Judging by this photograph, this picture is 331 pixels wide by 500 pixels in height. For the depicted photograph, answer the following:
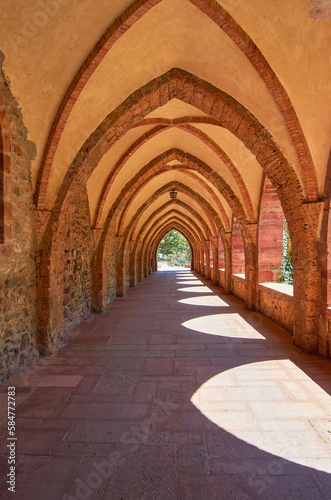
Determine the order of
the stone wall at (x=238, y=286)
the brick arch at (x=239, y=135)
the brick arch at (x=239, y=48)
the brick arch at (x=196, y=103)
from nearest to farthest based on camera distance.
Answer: the brick arch at (x=239, y=48) → the brick arch at (x=239, y=135) → the brick arch at (x=196, y=103) → the stone wall at (x=238, y=286)

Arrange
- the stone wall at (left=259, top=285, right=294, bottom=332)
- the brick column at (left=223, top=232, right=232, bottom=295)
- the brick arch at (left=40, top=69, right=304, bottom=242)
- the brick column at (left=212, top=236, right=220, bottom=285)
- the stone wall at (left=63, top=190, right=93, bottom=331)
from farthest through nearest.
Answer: the brick column at (left=212, top=236, right=220, bottom=285) < the brick column at (left=223, top=232, right=232, bottom=295) < the stone wall at (left=63, top=190, right=93, bottom=331) < the stone wall at (left=259, top=285, right=294, bottom=332) < the brick arch at (left=40, top=69, right=304, bottom=242)

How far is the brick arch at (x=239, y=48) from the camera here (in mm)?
3660

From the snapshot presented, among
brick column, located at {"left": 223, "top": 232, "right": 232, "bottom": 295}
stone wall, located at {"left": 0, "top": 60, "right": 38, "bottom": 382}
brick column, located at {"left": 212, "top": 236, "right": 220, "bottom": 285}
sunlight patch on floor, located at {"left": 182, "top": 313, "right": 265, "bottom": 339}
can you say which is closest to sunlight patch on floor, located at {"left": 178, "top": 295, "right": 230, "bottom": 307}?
brick column, located at {"left": 223, "top": 232, "right": 232, "bottom": 295}

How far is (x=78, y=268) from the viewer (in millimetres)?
6809

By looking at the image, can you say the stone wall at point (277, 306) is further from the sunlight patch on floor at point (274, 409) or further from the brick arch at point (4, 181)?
the brick arch at point (4, 181)

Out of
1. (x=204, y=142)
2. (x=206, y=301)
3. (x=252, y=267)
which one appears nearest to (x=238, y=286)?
(x=206, y=301)

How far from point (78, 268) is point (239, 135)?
4.42 meters

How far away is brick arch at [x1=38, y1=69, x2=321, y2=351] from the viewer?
4.68 m

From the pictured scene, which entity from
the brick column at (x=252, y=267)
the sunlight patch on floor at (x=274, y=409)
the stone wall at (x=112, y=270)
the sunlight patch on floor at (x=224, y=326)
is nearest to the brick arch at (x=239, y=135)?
the sunlight patch on floor at (x=224, y=326)

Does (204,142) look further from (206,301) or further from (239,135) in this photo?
(206,301)

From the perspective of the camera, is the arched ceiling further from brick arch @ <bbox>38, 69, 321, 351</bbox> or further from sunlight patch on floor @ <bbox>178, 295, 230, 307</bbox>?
sunlight patch on floor @ <bbox>178, 295, 230, 307</bbox>

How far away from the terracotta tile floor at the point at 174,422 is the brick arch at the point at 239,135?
0.85 m

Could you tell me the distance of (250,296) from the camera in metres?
7.96

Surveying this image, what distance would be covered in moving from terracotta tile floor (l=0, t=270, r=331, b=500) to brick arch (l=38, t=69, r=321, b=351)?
85cm
